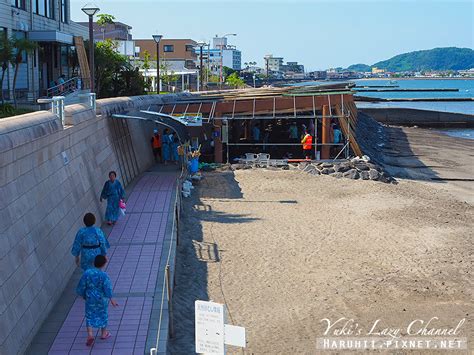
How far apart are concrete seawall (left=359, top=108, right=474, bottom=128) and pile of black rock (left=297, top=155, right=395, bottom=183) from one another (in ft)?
126

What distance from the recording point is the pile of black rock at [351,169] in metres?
24.9

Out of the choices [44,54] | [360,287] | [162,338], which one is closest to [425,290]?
[360,287]

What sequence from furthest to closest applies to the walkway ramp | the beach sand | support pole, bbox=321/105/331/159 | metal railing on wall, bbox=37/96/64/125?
support pole, bbox=321/105/331/159, metal railing on wall, bbox=37/96/64/125, the beach sand, the walkway ramp

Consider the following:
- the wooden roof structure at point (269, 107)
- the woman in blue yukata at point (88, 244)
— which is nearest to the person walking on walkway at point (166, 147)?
the wooden roof structure at point (269, 107)

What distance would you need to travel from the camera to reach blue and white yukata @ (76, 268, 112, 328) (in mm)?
8836

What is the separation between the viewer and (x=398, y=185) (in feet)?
80.0

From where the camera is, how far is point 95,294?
8.85 meters

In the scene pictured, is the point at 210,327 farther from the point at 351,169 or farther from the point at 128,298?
the point at 351,169

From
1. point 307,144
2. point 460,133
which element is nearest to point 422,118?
point 460,133

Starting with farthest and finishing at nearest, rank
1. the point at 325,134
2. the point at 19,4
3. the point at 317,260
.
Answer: the point at 19,4 < the point at 325,134 < the point at 317,260

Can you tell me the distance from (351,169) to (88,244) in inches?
663

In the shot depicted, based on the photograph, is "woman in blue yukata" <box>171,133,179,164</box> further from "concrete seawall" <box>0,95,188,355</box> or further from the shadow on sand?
"concrete seawall" <box>0,95,188,355</box>

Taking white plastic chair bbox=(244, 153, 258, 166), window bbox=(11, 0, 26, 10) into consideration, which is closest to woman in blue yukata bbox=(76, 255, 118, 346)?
white plastic chair bbox=(244, 153, 258, 166)

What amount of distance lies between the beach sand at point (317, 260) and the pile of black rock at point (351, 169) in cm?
158
